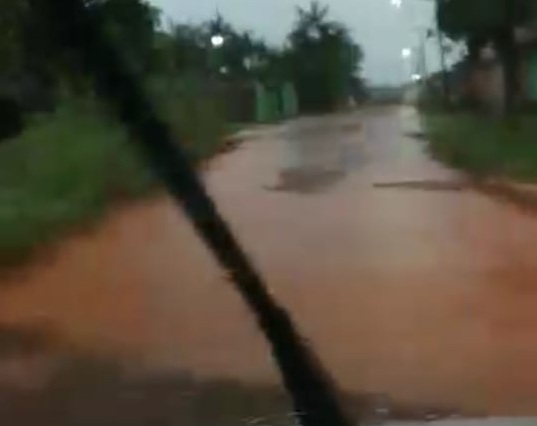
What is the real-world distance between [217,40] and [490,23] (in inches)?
22.6

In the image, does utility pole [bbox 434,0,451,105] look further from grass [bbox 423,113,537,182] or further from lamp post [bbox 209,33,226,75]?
lamp post [bbox 209,33,226,75]

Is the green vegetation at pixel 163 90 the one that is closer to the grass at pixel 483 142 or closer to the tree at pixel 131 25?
the tree at pixel 131 25

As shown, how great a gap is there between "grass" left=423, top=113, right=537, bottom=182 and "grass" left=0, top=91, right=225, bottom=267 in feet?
1.52

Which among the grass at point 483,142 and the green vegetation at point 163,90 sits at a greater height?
the green vegetation at point 163,90

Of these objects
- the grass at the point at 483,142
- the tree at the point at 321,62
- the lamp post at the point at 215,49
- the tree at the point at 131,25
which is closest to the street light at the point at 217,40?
the lamp post at the point at 215,49

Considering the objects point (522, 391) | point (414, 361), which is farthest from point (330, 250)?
point (522, 391)

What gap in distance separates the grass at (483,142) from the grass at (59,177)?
46cm

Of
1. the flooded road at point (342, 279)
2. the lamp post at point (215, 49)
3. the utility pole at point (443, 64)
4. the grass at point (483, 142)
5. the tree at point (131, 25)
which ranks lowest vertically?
the flooded road at point (342, 279)

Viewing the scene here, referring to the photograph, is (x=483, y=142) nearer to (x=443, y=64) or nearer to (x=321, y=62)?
(x=443, y=64)

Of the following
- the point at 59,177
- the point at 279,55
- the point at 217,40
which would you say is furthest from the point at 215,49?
the point at 59,177

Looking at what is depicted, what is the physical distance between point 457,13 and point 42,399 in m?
1.13

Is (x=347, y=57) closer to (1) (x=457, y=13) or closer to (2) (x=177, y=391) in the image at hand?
(1) (x=457, y=13)

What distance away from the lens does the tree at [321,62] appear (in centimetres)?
276

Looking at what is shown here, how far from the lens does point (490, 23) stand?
2994mm
